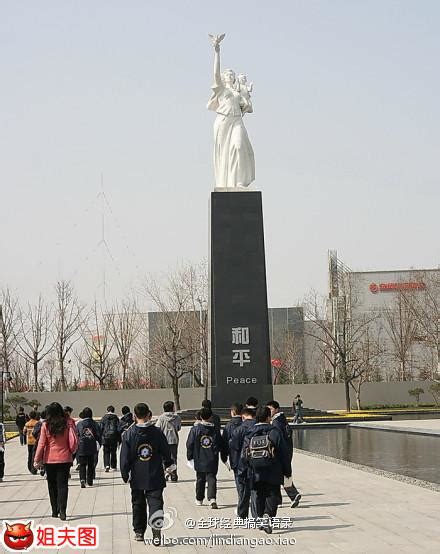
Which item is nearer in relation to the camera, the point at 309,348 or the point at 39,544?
the point at 39,544

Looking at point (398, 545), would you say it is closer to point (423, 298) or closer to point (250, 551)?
point (250, 551)

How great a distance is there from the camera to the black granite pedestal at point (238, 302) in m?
26.0

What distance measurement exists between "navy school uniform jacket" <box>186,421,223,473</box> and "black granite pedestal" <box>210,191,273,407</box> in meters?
16.4

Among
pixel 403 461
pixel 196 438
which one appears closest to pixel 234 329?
pixel 403 461

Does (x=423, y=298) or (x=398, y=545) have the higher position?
(x=423, y=298)

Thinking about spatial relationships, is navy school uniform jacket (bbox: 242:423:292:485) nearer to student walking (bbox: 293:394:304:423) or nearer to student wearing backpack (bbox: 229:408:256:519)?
student wearing backpack (bbox: 229:408:256:519)

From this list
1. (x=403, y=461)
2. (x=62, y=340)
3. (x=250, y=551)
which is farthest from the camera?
(x=62, y=340)

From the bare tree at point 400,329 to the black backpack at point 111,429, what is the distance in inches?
1412

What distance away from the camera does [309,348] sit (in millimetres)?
59500

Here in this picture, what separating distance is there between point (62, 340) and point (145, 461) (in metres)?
39.8

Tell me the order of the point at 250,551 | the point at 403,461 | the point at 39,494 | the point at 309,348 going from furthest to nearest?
the point at 309,348
the point at 403,461
the point at 39,494
the point at 250,551

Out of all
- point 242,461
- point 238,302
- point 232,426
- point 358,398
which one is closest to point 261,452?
point 242,461

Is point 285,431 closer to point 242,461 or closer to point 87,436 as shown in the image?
point 242,461

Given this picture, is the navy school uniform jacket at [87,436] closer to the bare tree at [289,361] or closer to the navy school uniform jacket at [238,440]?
the navy school uniform jacket at [238,440]
